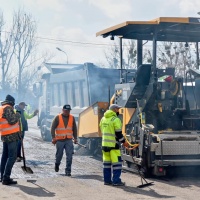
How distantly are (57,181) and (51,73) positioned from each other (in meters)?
9.33

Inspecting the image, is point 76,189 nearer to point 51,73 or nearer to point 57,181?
point 57,181

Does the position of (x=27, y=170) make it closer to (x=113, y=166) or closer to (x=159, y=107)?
(x=113, y=166)

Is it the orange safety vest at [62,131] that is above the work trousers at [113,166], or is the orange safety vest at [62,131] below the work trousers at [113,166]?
above

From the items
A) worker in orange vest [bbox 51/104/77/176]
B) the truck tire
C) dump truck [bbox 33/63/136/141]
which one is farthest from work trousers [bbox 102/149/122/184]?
the truck tire

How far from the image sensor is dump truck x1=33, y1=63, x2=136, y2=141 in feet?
43.4

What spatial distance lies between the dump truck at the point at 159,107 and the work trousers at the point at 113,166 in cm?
57

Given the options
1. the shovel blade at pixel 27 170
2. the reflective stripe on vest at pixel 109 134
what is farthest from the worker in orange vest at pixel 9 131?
the reflective stripe on vest at pixel 109 134

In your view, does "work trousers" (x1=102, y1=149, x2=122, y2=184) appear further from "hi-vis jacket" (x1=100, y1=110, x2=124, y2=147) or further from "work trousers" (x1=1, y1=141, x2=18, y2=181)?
"work trousers" (x1=1, y1=141, x2=18, y2=181)

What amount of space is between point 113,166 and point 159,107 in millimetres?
1874

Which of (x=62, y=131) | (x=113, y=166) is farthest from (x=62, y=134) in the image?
(x=113, y=166)

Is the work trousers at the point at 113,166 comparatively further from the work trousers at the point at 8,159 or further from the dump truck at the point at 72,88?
the dump truck at the point at 72,88

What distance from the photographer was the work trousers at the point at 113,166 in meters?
7.69

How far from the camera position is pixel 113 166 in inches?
306

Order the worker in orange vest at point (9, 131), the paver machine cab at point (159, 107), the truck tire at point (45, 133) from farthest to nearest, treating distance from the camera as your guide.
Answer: the truck tire at point (45, 133) < the paver machine cab at point (159, 107) < the worker in orange vest at point (9, 131)
